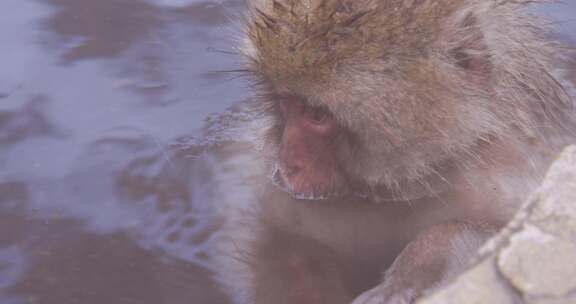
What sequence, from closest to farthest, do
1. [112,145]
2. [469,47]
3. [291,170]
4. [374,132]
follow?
[374,132], [469,47], [291,170], [112,145]

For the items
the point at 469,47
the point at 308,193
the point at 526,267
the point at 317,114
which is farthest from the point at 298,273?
the point at 526,267

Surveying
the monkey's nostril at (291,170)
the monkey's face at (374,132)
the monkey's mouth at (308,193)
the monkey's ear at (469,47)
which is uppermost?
the monkey's ear at (469,47)

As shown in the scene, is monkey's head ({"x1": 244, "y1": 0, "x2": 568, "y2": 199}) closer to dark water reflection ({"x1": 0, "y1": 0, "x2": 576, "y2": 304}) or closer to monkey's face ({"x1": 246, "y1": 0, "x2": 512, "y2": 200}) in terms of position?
monkey's face ({"x1": 246, "y1": 0, "x2": 512, "y2": 200})

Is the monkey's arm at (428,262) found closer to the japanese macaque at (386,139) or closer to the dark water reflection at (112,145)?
the japanese macaque at (386,139)

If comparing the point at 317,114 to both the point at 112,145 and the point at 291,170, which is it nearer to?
the point at 291,170

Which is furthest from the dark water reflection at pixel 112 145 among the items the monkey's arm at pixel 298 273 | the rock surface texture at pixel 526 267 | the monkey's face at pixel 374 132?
the rock surface texture at pixel 526 267

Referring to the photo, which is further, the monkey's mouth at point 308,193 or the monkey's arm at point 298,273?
the monkey's mouth at point 308,193
